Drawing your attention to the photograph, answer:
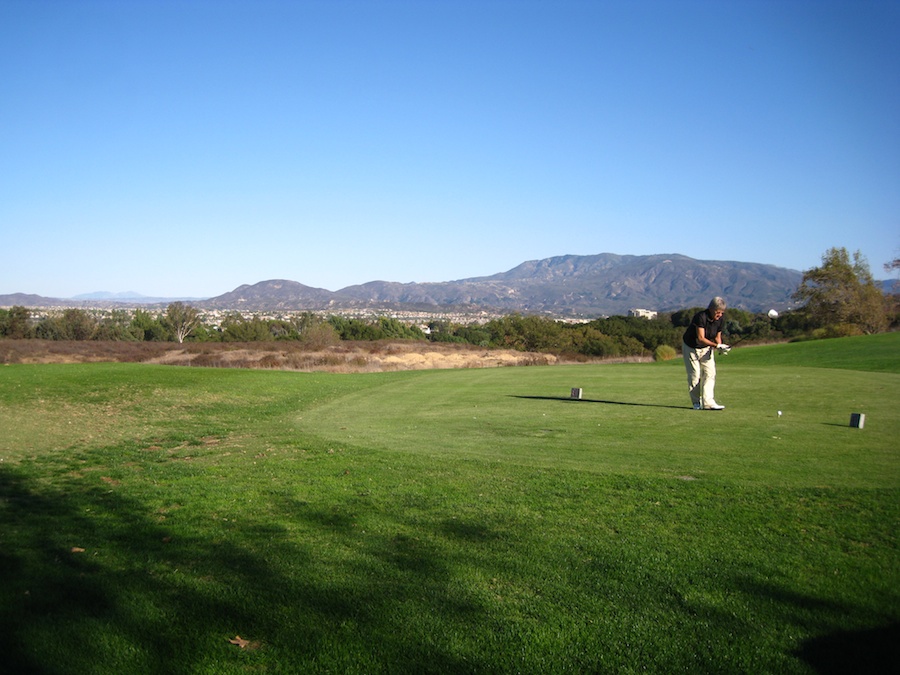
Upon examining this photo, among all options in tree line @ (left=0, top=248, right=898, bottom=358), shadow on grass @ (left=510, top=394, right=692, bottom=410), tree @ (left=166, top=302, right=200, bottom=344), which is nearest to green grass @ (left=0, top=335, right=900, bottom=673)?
shadow on grass @ (left=510, top=394, right=692, bottom=410)

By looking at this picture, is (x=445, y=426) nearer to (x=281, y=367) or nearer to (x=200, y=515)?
(x=200, y=515)

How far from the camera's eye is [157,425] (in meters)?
17.2

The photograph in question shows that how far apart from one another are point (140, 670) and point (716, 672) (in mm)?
3626

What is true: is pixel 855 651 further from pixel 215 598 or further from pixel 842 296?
pixel 842 296

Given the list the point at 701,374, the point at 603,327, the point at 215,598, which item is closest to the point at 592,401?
the point at 701,374

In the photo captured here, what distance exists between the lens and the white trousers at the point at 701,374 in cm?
1475

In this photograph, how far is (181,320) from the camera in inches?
3531

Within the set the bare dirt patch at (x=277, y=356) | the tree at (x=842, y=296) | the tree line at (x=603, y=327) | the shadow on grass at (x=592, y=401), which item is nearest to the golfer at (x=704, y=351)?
the shadow on grass at (x=592, y=401)

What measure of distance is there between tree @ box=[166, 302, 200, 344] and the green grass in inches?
3104

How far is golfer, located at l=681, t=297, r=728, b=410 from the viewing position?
48.5ft

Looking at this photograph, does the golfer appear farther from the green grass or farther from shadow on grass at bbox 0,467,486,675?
shadow on grass at bbox 0,467,486,675

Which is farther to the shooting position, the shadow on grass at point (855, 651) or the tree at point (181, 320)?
the tree at point (181, 320)

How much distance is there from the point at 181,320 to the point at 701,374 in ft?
281

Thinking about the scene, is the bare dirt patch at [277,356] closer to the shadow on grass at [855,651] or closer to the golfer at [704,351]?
the golfer at [704,351]
